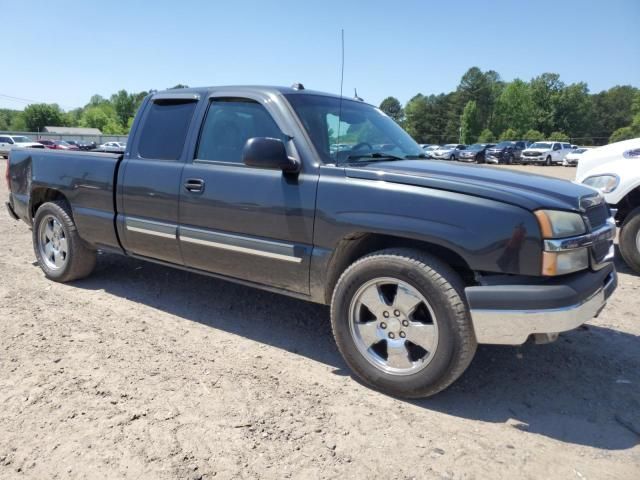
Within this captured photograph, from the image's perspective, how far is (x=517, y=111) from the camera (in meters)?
95.2

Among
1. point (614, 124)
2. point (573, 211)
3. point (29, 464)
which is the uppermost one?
point (614, 124)

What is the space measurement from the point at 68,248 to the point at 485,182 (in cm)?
397

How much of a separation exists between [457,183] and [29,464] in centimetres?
254

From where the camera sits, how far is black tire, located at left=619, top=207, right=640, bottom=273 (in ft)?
17.5

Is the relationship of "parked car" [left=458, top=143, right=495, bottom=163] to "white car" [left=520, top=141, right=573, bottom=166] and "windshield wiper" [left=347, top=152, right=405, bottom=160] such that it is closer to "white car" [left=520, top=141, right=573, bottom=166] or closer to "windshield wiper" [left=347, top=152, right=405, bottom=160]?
"white car" [left=520, top=141, right=573, bottom=166]

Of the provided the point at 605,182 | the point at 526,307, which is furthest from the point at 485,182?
the point at 605,182

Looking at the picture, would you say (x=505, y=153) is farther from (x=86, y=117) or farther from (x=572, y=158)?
(x=86, y=117)

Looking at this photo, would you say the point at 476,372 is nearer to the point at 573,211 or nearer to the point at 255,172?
the point at 573,211

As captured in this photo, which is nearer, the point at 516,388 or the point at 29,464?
the point at 29,464

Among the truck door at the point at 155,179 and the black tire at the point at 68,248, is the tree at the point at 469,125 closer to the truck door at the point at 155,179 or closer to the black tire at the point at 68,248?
the black tire at the point at 68,248

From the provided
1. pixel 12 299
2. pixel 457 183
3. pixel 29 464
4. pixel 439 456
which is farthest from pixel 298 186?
pixel 12 299

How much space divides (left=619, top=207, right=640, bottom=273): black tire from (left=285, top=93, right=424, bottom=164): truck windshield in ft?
9.41

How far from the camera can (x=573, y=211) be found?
270 cm

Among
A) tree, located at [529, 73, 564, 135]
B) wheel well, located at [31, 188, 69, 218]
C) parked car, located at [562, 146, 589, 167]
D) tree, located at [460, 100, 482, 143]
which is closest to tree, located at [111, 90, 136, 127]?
tree, located at [460, 100, 482, 143]
